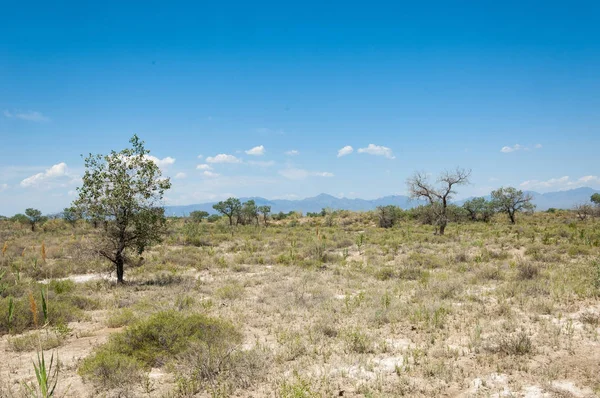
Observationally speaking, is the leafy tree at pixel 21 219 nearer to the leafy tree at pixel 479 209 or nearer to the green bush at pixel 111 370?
the green bush at pixel 111 370

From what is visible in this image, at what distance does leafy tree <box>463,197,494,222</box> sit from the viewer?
51000mm

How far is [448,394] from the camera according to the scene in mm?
6059

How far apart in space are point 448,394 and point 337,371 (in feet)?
6.52

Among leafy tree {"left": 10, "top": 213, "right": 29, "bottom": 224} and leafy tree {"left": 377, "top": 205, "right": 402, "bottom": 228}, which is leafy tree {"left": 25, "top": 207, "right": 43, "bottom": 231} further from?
leafy tree {"left": 377, "top": 205, "right": 402, "bottom": 228}

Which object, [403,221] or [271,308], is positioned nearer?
[271,308]

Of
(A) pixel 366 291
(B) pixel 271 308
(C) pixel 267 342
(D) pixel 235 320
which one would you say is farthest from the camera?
(A) pixel 366 291

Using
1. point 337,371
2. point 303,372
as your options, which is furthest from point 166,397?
point 337,371

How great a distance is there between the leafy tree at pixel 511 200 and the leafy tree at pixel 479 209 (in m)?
1.06

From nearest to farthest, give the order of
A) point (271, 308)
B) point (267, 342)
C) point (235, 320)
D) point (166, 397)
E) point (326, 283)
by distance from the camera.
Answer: point (166, 397) → point (267, 342) → point (235, 320) → point (271, 308) → point (326, 283)

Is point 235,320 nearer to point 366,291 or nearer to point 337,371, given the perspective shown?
point 337,371

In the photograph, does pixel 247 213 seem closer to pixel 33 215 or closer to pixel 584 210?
pixel 33 215

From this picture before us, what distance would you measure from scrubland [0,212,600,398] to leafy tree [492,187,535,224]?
35.6 m

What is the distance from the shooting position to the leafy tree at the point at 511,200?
159 feet

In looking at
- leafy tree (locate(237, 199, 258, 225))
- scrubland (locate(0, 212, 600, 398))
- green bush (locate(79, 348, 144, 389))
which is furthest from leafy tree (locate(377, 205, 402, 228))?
green bush (locate(79, 348, 144, 389))
